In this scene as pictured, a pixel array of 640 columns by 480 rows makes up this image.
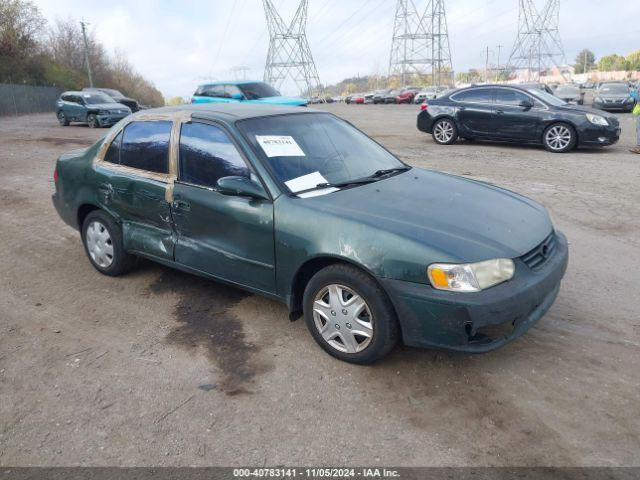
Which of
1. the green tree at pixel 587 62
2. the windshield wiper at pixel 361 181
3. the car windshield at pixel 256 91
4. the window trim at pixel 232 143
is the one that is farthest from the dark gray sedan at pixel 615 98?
the green tree at pixel 587 62

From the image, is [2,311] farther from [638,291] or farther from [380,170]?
[638,291]

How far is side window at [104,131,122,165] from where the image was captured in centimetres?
453

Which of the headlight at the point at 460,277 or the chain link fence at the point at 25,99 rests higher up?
the chain link fence at the point at 25,99

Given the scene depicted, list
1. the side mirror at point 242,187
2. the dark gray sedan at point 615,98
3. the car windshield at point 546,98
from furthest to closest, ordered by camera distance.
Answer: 1. the dark gray sedan at point 615,98
2. the car windshield at point 546,98
3. the side mirror at point 242,187

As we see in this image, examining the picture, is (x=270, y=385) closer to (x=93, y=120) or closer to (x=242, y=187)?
(x=242, y=187)

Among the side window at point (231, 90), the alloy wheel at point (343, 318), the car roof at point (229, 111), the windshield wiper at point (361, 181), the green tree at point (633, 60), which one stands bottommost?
the alloy wheel at point (343, 318)

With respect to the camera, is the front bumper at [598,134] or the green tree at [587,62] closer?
the front bumper at [598,134]

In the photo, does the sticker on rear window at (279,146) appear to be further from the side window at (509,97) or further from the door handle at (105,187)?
the side window at (509,97)

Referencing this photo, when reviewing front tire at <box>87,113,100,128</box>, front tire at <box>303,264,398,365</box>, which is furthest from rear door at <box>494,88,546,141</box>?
front tire at <box>87,113,100,128</box>

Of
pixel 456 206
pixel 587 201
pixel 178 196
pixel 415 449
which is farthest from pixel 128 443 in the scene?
pixel 587 201

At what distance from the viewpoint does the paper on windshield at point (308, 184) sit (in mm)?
3475

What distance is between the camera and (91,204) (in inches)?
185

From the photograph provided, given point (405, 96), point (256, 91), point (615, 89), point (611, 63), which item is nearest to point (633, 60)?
point (611, 63)

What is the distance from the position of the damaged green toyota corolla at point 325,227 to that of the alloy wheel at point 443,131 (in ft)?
30.4
